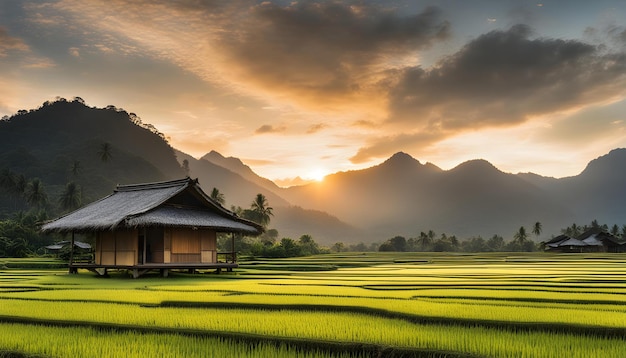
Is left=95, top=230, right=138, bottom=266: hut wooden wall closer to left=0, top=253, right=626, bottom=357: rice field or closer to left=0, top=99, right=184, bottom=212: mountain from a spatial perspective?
A: left=0, top=253, right=626, bottom=357: rice field

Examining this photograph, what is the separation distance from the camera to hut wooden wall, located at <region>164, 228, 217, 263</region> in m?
29.2

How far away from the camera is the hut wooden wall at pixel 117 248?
1116 inches

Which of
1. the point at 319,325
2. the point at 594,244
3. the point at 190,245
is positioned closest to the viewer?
the point at 319,325

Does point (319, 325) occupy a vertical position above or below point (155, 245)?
below

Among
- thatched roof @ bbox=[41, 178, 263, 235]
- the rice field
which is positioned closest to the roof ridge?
thatched roof @ bbox=[41, 178, 263, 235]

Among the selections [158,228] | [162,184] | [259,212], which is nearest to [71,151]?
[259,212]

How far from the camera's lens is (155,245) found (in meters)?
30.2

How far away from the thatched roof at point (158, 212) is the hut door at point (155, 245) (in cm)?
168

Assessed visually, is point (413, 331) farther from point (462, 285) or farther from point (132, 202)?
point (132, 202)

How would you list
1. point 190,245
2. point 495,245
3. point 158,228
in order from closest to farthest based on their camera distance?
1. point 158,228
2. point 190,245
3. point 495,245

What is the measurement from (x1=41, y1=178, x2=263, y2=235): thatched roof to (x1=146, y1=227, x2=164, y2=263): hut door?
1.68 m

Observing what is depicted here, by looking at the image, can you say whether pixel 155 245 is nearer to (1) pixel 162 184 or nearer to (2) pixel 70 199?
(1) pixel 162 184

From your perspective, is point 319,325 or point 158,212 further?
point 158,212

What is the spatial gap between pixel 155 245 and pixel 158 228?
133cm
